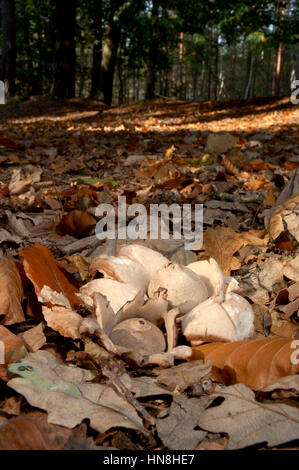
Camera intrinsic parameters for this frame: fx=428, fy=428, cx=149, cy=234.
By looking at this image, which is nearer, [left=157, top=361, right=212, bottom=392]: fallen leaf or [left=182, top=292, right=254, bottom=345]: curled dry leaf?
[left=157, top=361, right=212, bottom=392]: fallen leaf

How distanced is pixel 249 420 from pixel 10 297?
68 cm

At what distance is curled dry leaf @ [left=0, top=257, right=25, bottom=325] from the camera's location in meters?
1.12

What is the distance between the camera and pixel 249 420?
0.83 metres

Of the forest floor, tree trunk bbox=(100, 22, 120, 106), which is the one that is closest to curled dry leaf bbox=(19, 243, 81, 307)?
the forest floor

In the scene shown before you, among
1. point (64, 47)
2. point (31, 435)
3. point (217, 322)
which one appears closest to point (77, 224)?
point (217, 322)

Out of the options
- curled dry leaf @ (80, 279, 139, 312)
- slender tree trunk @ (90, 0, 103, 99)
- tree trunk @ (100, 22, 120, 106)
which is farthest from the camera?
slender tree trunk @ (90, 0, 103, 99)

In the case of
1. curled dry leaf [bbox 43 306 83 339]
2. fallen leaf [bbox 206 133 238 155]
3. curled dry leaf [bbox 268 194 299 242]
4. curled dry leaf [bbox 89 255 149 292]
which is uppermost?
fallen leaf [bbox 206 133 238 155]

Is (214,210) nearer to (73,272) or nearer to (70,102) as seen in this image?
(73,272)

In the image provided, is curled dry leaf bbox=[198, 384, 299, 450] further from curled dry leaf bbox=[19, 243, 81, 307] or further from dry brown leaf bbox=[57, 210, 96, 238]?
dry brown leaf bbox=[57, 210, 96, 238]

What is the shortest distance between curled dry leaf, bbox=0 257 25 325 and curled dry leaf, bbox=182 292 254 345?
0.45m

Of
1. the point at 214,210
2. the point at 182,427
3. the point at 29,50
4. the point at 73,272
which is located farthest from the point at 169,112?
the point at 29,50

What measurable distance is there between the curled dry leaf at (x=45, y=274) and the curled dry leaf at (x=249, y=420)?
53 centimetres

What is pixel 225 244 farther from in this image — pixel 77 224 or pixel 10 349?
pixel 10 349

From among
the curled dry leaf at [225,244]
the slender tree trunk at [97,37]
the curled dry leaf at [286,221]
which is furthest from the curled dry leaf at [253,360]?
the slender tree trunk at [97,37]
